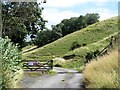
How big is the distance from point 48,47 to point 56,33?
71.3 ft

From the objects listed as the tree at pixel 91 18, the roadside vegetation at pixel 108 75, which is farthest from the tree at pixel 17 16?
the tree at pixel 91 18

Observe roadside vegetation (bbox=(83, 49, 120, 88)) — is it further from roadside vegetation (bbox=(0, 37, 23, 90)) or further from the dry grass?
roadside vegetation (bbox=(0, 37, 23, 90))

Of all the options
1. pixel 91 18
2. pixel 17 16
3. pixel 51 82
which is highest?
pixel 17 16

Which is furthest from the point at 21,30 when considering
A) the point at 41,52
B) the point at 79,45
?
the point at 41,52

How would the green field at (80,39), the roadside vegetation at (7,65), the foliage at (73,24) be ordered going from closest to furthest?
the roadside vegetation at (7,65)
the green field at (80,39)
the foliage at (73,24)

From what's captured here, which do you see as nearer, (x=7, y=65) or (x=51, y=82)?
(x=7, y=65)

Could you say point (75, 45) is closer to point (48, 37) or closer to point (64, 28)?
point (48, 37)

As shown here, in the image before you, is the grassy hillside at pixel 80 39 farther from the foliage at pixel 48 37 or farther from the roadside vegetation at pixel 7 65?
the roadside vegetation at pixel 7 65

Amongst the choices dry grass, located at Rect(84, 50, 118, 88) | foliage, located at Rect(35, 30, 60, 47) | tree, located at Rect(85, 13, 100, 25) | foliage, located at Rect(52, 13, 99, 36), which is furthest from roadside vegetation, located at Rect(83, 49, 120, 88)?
tree, located at Rect(85, 13, 100, 25)

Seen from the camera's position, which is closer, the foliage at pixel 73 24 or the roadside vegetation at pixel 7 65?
the roadside vegetation at pixel 7 65

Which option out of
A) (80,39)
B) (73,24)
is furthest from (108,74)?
(73,24)

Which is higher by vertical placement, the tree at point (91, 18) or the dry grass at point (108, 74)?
the dry grass at point (108, 74)

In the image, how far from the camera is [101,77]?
13250mm

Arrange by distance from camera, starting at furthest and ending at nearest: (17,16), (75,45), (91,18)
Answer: (91,18)
(75,45)
(17,16)
